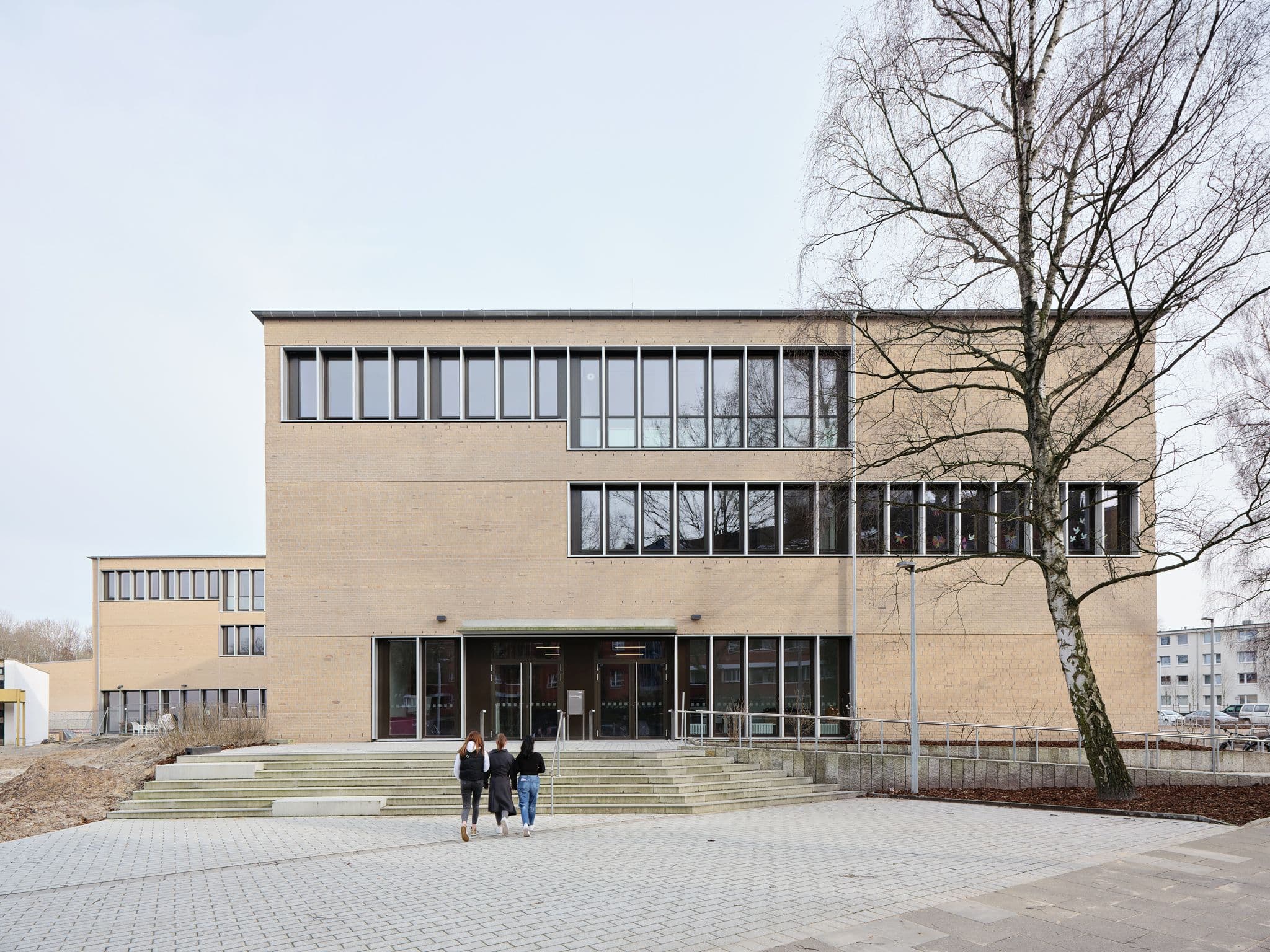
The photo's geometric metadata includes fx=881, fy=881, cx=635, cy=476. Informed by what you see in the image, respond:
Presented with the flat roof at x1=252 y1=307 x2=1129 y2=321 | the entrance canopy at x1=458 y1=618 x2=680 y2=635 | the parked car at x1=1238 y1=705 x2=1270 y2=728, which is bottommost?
the parked car at x1=1238 y1=705 x2=1270 y2=728

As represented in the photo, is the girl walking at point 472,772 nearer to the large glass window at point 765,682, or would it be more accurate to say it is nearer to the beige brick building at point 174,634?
the large glass window at point 765,682

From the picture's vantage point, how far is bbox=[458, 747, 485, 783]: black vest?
1268 centimetres

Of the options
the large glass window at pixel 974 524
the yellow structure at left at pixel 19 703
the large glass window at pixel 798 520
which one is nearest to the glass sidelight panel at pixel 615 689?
the large glass window at pixel 798 520

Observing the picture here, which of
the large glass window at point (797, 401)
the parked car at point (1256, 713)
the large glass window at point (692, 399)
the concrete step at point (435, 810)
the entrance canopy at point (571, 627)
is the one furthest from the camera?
the parked car at point (1256, 713)

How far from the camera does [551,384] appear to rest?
22766 mm

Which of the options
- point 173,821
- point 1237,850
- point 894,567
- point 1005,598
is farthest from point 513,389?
point 1237,850

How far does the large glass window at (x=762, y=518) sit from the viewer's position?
73.2ft

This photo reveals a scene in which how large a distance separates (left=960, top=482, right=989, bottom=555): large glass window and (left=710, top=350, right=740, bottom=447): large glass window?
5.87 m

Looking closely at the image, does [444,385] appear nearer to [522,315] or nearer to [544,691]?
[522,315]

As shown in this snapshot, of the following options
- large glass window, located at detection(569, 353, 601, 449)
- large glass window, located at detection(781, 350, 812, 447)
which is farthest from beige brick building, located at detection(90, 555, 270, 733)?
large glass window, located at detection(781, 350, 812, 447)

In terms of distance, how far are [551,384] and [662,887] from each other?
A: 50.6 feet

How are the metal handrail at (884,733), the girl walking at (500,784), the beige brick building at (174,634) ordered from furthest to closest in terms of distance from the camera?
the beige brick building at (174,634)
the metal handrail at (884,733)
the girl walking at (500,784)

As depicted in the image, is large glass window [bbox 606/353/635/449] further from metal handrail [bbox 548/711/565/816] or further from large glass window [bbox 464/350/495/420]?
metal handrail [bbox 548/711/565/816]

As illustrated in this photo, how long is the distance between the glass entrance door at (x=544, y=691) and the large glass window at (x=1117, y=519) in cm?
1417
